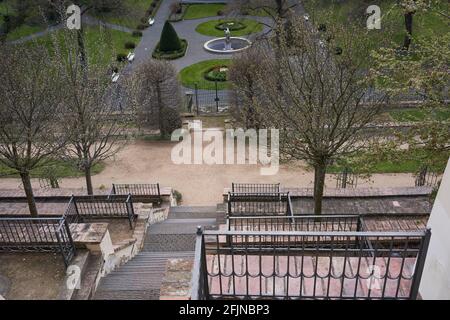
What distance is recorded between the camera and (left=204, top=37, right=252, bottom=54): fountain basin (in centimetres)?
3066

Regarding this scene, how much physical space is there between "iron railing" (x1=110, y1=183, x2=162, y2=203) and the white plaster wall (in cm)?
1067

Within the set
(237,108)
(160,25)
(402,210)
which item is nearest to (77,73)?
(237,108)

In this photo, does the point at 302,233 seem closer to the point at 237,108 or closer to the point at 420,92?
the point at 420,92

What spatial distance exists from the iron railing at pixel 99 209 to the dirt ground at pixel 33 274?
285cm

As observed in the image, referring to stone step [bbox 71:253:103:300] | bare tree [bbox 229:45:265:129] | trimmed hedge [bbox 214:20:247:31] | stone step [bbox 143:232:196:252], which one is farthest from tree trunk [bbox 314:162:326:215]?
trimmed hedge [bbox 214:20:247:31]

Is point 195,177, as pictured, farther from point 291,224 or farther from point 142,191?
point 291,224

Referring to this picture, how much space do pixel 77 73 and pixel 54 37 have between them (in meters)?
1.25

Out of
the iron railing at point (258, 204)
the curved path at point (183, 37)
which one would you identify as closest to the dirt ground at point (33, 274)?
the iron railing at point (258, 204)

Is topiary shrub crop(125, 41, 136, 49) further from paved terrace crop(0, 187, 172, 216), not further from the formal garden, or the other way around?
paved terrace crop(0, 187, 172, 216)

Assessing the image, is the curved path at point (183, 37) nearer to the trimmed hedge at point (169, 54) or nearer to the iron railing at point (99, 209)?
the trimmed hedge at point (169, 54)

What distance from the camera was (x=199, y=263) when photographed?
5.18 meters

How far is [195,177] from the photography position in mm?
17750

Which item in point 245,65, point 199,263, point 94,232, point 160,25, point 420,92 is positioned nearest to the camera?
point 199,263

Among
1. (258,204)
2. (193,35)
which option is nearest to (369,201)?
(258,204)
